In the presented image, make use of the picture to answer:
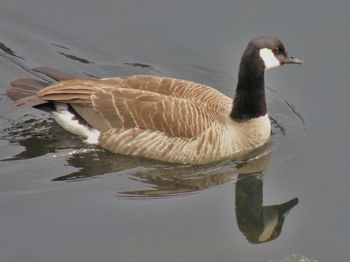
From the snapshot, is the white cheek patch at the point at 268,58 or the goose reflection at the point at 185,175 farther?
the white cheek patch at the point at 268,58

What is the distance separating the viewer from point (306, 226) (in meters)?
9.39

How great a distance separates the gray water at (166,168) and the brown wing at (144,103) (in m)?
0.51

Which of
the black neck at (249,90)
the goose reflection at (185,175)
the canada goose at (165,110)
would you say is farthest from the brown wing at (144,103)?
the goose reflection at (185,175)

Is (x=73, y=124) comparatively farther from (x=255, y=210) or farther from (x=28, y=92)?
(x=255, y=210)

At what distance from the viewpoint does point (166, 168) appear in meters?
10.6

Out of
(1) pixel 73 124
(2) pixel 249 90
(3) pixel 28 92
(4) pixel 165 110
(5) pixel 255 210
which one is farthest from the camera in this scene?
(1) pixel 73 124

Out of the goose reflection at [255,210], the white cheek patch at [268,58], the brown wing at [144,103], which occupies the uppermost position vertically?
the white cheek patch at [268,58]

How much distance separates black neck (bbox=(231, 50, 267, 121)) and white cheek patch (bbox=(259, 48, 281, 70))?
0.06 m

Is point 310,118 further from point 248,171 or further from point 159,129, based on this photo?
point 159,129

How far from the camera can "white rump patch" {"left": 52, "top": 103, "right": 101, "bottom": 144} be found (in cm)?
1086

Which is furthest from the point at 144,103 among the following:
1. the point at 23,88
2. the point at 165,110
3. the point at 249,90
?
the point at 23,88

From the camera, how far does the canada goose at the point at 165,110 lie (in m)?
10.5

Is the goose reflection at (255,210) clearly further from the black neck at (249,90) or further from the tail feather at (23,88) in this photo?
the tail feather at (23,88)

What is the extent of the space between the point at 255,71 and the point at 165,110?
1.26m
